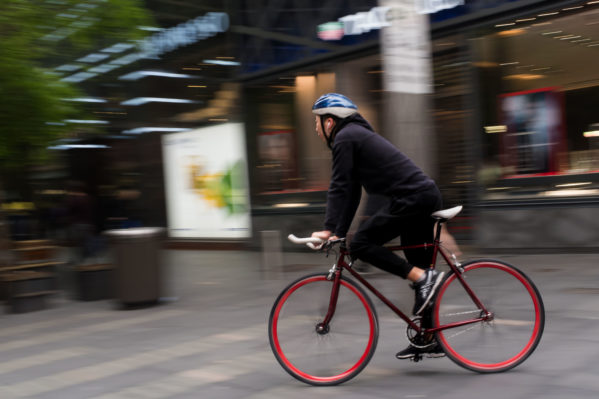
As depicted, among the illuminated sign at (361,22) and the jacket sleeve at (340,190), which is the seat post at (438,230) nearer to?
the jacket sleeve at (340,190)

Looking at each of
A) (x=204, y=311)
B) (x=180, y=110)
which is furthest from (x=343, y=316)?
(x=180, y=110)

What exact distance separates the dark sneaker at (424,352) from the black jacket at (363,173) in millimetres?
927

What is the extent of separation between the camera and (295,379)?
434cm

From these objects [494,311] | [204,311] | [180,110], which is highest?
[180,110]

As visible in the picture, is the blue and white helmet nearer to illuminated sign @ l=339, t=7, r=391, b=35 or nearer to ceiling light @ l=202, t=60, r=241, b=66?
illuminated sign @ l=339, t=7, r=391, b=35

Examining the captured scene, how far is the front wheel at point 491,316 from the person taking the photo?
400cm

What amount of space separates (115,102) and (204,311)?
11.3 m

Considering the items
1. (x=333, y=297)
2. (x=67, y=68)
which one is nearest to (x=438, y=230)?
(x=333, y=297)

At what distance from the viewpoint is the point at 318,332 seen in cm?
411

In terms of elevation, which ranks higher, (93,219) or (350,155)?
(350,155)

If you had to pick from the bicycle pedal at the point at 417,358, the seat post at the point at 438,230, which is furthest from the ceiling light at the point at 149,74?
the bicycle pedal at the point at 417,358

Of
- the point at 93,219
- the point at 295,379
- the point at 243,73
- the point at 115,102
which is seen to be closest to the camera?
the point at 295,379

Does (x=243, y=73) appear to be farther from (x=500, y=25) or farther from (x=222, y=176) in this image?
(x=500, y=25)

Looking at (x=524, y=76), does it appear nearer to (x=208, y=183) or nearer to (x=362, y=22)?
(x=362, y=22)
